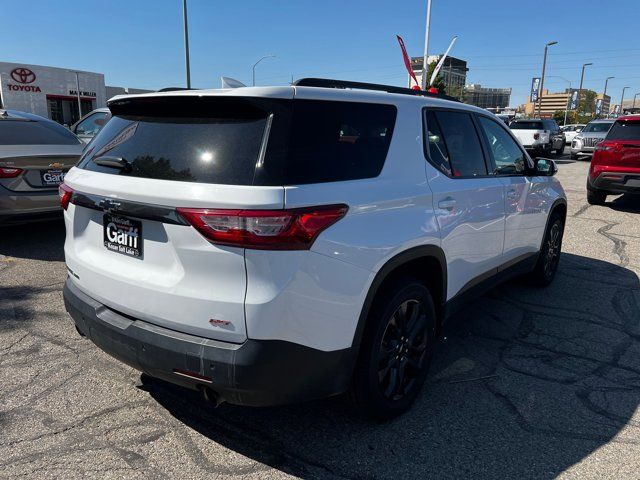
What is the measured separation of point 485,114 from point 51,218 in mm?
5054

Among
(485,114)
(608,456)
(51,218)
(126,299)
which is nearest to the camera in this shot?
(126,299)

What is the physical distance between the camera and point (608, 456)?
261cm

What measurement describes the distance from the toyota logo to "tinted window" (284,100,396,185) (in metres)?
46.5

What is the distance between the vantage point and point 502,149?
4.18 m

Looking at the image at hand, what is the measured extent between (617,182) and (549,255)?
5277 mm

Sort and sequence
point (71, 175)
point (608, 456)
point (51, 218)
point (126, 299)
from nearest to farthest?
point (126, 299)
point (608, 456)
point (71, 175)
point (51, 218)

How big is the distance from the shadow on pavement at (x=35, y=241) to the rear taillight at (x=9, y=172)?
2.49ft

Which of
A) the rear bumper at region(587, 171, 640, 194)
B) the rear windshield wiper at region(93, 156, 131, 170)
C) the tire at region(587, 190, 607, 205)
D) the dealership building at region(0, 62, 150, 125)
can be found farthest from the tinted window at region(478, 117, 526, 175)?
the dealership building at region(0, 62, 150, 125)

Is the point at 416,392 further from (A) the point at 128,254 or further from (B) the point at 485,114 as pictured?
(B) the point at 485,114

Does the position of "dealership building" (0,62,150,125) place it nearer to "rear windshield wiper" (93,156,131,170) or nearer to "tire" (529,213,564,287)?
"tire" (529,213,564,287)

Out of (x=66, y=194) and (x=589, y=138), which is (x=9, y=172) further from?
(x=589, y=138)

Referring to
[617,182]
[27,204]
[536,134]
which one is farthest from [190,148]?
[536,134]

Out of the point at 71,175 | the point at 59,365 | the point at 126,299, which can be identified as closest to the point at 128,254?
the point at 126,299

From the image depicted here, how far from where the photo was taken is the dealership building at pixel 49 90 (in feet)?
131
